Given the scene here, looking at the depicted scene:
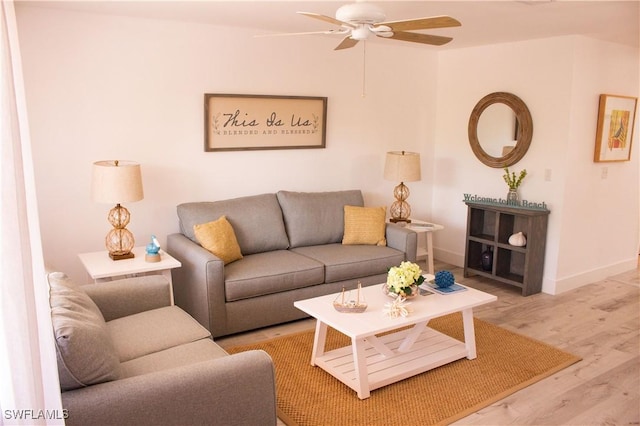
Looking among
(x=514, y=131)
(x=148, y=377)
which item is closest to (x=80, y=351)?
(x=148, y=377)

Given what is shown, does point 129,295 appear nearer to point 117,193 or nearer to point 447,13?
point 117,193

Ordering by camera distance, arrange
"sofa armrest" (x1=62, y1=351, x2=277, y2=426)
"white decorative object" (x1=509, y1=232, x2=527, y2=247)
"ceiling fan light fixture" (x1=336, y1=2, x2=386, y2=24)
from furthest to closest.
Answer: "white decorative object" (x1=509, y1=232, x2=527, y2=247)
"ceiling fan light fixture" (x1=336, y1=2, x2=386, y2=24)
"sofa armrest" (x1=62, y1=351, x2=277, y2=426)

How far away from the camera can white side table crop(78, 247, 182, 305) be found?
3.41 metres

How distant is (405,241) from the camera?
4.50 meters

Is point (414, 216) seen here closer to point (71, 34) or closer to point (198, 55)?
point (198, 55)

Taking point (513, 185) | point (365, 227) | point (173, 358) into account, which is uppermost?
point (513, 185)

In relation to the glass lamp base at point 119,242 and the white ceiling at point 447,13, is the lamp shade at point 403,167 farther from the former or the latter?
the glass lamp base at point 119,242

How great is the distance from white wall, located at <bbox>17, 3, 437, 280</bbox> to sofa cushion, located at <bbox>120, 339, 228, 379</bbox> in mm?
1856

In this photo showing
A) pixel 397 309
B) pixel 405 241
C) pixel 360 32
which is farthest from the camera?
pixel 405 241

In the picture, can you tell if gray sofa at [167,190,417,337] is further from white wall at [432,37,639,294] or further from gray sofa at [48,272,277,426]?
white wall at [432,37,639,294]

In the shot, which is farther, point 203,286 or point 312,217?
point 312,217

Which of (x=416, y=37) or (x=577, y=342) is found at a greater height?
(x=416, y=37)

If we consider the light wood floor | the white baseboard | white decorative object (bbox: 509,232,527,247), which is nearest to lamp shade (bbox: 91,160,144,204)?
the light wood floor

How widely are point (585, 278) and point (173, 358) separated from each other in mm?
4223
